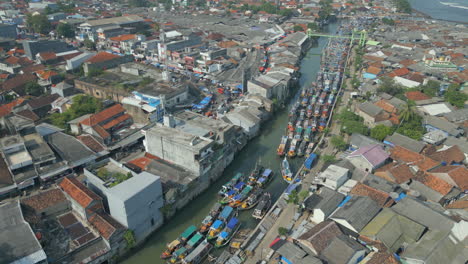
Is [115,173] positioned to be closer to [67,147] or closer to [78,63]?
[67,147]

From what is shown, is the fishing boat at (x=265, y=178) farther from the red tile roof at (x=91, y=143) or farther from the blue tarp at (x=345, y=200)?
the red tile roof at (x=91, y=143)

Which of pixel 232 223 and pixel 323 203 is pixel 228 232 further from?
pixel 323 203

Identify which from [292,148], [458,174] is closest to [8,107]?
[292,148]

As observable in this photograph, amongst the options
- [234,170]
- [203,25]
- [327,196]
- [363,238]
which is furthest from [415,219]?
[203,25]

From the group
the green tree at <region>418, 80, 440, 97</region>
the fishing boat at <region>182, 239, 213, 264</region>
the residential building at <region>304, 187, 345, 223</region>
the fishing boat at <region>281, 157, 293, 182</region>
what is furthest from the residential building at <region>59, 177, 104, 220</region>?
the green tree at <region>418, 80, 440, 97</region>

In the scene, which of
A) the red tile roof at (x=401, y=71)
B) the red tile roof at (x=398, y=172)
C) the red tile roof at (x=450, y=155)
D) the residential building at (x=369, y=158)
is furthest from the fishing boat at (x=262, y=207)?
the red tile roof at (x=401, y=71)
